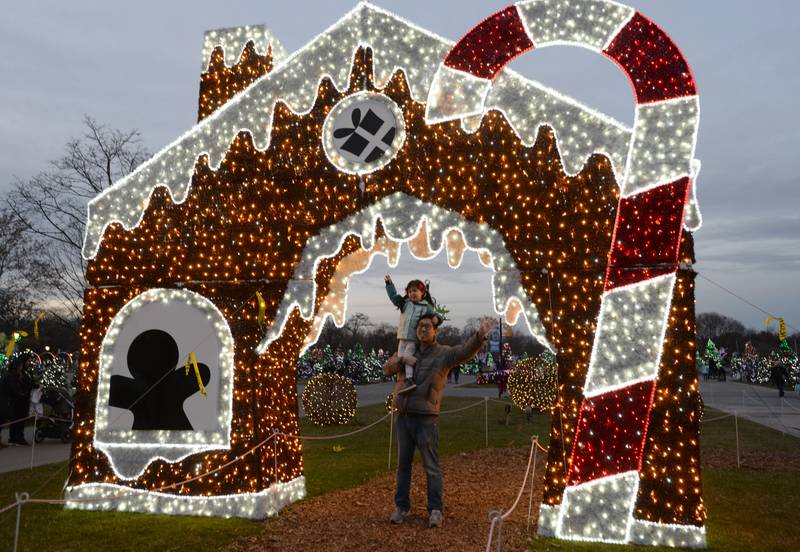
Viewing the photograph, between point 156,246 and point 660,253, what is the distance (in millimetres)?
5130

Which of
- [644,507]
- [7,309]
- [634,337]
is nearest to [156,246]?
[634,337]

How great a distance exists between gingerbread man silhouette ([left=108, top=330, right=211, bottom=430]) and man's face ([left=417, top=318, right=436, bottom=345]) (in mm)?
2313

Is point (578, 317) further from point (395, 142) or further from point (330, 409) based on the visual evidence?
point (330, 409)

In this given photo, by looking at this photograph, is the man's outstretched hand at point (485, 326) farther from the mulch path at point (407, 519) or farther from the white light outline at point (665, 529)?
the white light outline at point (665, 529)

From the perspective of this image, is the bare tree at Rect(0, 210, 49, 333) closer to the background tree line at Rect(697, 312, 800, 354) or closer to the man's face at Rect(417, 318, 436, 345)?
the man's face at Rect(417, 318, 436, 345)

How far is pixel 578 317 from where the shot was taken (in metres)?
5.54

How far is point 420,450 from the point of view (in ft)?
18.7

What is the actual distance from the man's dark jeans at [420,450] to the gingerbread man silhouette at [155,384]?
2.19 m

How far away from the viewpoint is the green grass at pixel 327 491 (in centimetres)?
545

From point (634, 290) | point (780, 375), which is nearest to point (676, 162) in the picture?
point (634, 290)

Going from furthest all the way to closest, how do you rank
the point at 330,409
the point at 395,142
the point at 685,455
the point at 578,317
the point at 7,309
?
the point at 7,309
the point at 330,409
the point at 395,142
the point at 578,317
the point at 685,455

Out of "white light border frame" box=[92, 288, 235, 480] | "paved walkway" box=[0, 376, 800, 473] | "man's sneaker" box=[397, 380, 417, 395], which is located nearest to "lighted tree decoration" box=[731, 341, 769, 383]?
"paved walkway" box=[0, 376, 800, 473]

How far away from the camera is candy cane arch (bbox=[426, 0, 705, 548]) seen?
206 inches

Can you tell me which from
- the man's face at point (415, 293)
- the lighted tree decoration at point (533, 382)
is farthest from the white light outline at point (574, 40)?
the lighted tree decoration at point (533, 382)
